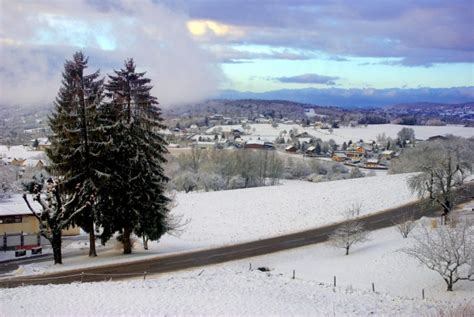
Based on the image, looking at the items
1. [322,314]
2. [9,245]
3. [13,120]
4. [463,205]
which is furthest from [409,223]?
[13,120]

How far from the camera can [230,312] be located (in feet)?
57.4

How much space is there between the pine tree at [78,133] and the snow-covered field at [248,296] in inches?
316

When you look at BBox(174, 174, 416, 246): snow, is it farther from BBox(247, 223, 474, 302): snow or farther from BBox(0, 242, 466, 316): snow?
BBox(0, 242, 466, 316): snow

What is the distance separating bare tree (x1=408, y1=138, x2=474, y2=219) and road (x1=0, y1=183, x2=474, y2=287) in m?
4.49

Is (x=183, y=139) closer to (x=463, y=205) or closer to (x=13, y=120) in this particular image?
(x=13, y=120)

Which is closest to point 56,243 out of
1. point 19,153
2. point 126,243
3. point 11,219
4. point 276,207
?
point 126,243

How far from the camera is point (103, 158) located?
30.7 metres

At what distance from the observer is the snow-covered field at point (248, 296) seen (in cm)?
1748

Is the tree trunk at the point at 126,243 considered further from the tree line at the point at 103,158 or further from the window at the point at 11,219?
the window at the point at 11,219

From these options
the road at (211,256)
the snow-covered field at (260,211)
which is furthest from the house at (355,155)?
the road at (211,256)

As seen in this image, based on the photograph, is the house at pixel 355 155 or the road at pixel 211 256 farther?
the house at pixel 355 155

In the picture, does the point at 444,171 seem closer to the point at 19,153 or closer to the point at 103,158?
the point at 103,158

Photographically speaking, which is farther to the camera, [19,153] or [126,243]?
[19,153]

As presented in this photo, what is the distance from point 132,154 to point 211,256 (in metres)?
8.45
